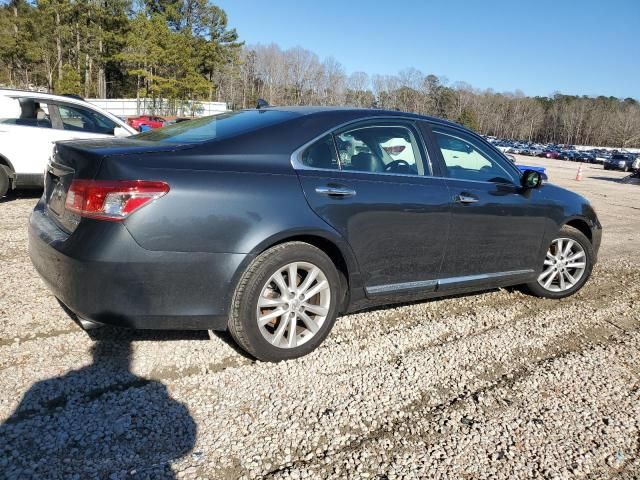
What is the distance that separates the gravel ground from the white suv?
3866mm

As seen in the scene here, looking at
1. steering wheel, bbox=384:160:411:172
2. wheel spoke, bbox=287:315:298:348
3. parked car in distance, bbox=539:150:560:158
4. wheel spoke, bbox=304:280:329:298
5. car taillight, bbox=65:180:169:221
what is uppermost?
parked car in distance, bbox=539:150:560:158

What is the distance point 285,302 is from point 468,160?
77.2 inches

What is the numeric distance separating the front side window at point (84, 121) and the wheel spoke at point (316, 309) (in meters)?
6.00

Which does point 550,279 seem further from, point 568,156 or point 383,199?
point 568,156

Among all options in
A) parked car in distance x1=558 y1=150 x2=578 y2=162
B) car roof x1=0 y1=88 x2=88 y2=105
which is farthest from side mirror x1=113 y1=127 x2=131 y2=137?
parked car in distance x1=558 y1=150 x2=578 y2=162

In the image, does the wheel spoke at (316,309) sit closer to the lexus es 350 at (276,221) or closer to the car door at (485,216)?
the lexus es 350 at (276,221)

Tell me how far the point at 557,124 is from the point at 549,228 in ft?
479

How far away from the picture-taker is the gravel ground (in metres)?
2.25

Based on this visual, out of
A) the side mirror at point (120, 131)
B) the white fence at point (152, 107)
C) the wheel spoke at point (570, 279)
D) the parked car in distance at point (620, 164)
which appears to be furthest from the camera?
the white fence at point (152, 107)

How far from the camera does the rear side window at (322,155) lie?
10.4 ft

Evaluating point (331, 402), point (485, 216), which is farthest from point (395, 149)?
point (331, 402)

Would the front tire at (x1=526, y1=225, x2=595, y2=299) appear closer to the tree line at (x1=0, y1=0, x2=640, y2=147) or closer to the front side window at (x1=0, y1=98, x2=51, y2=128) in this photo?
the front side window at (x1=0, y1=98, x2=51, y2=128)

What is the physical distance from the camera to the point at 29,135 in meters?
7.16

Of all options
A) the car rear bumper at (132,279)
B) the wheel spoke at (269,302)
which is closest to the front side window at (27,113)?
the car rear bumper at (132,279)
